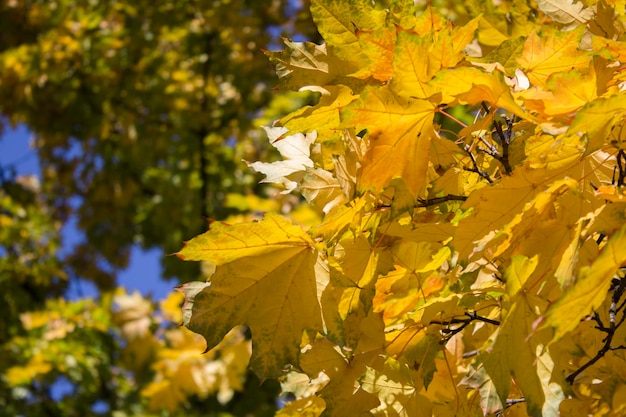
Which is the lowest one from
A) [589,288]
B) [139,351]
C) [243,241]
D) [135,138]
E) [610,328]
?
[139,351]

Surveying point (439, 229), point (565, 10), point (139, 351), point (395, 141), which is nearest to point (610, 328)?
point (439, 229)

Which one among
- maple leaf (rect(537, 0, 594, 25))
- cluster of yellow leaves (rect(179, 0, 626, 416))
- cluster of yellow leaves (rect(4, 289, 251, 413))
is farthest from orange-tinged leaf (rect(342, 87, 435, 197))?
cluster of yellow leaves (rect(4, 289, 251, 413))

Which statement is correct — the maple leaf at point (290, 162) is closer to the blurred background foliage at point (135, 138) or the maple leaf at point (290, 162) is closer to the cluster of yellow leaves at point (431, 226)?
the cluster of yellow leaves at point (431, 226)

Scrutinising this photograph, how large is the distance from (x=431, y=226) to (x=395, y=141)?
0.17 meters

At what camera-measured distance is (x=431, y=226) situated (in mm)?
1231

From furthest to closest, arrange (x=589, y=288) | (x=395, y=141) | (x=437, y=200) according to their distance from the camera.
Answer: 1. (x=437, y=200)
2. (x=395, y=141)
3. (x=589, y=288)

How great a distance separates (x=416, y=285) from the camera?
135 cm

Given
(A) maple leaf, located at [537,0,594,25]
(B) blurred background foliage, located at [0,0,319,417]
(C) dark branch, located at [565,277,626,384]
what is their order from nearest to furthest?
(C) dark branch, located at [565,277,626,384]
(A) maple leaf, located at [537,0,594,25]
(B) blurred background foliage, located at [0,0,319,417]

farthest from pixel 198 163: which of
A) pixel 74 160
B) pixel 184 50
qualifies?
pixel 74 160

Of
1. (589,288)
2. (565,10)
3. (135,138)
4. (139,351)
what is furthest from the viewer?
(135,138)

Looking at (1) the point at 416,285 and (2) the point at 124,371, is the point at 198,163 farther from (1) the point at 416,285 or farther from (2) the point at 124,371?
(1) the point at 416,285

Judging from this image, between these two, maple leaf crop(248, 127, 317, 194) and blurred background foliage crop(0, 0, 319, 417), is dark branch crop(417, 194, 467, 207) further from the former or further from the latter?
blurred background foliage crop(0, 0, 319, 417)

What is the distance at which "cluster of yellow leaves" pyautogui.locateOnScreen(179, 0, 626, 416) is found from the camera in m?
1.06

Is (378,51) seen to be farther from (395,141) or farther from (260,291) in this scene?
(260,291)
